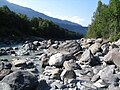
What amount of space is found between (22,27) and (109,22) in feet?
183

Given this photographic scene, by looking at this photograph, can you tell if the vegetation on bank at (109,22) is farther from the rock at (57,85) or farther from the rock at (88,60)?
the rock at (57,85)

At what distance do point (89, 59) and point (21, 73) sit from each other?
13.3 m

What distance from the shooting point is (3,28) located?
11850 centimetres

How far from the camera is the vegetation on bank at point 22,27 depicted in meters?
121

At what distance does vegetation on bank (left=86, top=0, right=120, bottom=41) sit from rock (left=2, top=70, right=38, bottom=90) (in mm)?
51317

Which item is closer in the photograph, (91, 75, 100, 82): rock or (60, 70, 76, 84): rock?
(60, 70, 76, 84): rock

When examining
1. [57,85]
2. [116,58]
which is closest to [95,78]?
[57,85]

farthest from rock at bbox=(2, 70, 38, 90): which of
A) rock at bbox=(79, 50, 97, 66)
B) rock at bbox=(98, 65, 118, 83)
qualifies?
rock at bbox=(79, 50, 97, 66)

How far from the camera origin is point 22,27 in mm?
140125

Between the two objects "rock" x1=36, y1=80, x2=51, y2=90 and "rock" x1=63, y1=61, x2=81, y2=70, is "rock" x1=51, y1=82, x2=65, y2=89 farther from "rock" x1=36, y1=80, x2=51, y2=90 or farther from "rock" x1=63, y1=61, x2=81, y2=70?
"rock" x1=63, y1=61, x2=81, y2=70

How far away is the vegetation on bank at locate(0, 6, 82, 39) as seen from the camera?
120994 mm

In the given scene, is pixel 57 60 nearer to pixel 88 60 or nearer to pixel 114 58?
pixel 88 60

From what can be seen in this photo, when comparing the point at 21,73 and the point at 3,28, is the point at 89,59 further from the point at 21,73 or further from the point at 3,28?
the point at 3,28

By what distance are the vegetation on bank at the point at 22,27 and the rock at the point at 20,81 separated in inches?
3461
